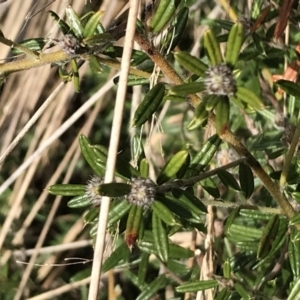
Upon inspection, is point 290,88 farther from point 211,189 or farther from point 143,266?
point 143,266

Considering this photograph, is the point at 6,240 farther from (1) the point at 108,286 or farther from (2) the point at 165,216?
(2) the point at 165,216

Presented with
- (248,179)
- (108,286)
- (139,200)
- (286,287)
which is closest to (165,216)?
(139,200)

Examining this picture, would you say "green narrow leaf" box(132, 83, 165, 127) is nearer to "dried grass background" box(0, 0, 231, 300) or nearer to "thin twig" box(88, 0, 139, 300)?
"thin twig" box(88, 0, 139, 300)

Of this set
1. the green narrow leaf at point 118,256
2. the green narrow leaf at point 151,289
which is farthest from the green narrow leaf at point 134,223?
the green narrow leaf at point 151,289

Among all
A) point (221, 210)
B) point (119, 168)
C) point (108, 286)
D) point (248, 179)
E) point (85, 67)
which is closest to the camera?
point (119, 168)

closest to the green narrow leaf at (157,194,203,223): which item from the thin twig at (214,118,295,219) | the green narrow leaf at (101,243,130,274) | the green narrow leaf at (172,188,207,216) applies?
the green narrow leaf at (172,188,207,216)

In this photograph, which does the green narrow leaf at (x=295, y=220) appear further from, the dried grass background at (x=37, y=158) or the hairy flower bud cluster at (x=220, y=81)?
the dried grass background at (x=37, y=158)

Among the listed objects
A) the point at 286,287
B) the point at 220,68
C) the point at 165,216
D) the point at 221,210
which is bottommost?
the point at 286,287
